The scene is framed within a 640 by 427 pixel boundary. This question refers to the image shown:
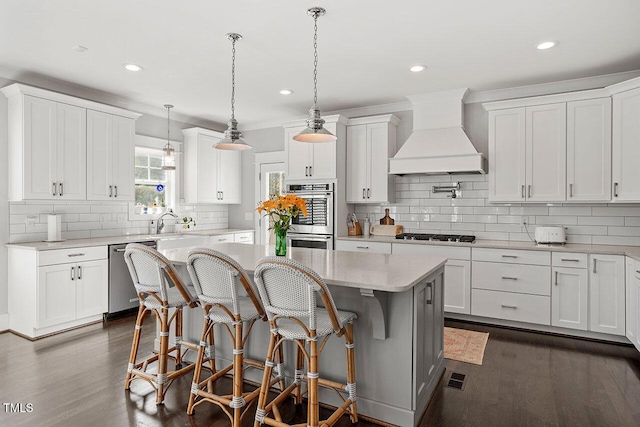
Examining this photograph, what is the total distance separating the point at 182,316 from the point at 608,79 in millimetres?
4775

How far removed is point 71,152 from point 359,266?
11.6ft

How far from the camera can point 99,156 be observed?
4.51 meters

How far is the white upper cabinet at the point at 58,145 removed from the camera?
388 cm

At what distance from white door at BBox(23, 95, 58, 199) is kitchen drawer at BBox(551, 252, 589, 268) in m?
5.19

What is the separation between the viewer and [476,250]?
13.8ft

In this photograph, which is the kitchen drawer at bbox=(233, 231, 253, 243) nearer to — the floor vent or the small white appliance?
the floor vent

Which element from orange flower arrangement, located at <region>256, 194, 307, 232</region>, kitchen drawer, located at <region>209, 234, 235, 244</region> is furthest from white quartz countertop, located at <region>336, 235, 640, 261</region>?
kitchen drawer, located at <region>209, 234, 235, 244</region>

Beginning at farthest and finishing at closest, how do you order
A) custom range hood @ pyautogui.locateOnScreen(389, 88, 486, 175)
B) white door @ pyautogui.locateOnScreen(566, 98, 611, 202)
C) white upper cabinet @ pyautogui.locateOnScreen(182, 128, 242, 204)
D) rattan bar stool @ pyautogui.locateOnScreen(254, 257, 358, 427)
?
white upper cabinet @ pyautogui.locateOnScreen(182, 128, 242, 204) → custom range hood @ pyautogui.locateOnScreen(389, 88, 486, 175) → white door @ pyautogui.locateOnScreen(566, 98, 611, 202) → rattan bar stool @ pyautogui.locateOnScreen(254, 257, 358, 427)

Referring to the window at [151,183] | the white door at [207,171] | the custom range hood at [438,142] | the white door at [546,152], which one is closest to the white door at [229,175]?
the white door at [207,171]

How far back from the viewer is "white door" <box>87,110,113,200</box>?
442 cm

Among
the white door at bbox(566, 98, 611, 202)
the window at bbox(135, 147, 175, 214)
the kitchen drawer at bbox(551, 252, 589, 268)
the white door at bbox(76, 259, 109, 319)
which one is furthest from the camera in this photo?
the window at bbox(135, 147, 175, 214)

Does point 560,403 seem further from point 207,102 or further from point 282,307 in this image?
point 207,102

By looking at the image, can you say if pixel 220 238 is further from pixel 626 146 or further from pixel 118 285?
pixel 626 146

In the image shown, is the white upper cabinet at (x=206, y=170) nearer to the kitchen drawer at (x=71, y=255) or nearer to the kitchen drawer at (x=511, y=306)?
the kitchen drawer at (x=71, y=255)
